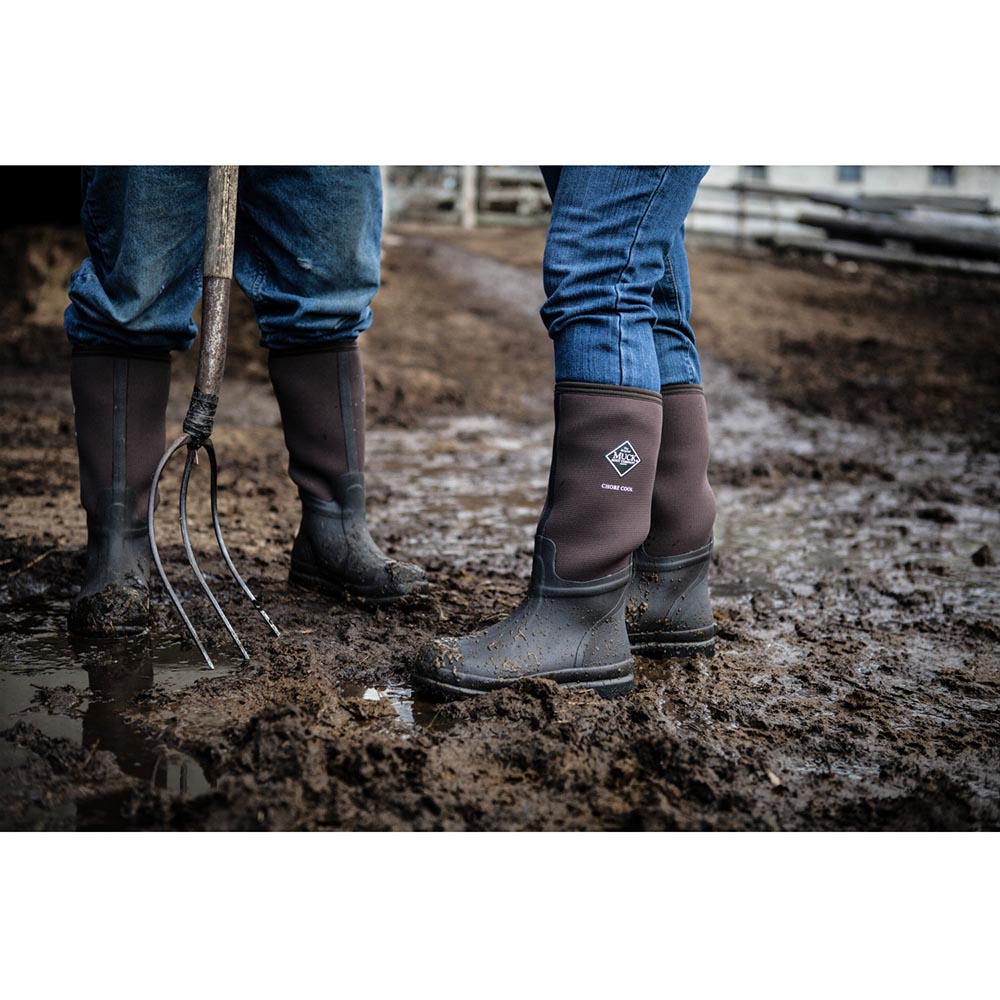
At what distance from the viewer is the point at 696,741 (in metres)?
1.67

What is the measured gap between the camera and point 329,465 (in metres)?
2.44

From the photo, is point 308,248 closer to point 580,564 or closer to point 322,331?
point 322,331

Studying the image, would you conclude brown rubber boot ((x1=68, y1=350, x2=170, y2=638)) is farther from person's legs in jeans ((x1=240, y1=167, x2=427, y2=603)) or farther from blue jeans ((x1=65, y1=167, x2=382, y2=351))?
person's legs in jeans ((x1=240, y1=167, x2=427, y2=603))

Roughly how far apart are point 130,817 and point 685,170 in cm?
129

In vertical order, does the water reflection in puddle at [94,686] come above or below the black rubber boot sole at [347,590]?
above

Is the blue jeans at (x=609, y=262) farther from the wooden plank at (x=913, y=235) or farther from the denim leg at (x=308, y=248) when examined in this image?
→ the wooden plank at (x=913, y=235)

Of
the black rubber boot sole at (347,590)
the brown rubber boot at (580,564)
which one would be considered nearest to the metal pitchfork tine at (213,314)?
the black rubber boot sole at (347,590)

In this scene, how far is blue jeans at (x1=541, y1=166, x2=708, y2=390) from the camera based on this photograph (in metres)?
1.73

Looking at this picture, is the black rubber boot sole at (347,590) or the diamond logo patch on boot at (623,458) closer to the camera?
the diamond logo patch on boot at (623,458)

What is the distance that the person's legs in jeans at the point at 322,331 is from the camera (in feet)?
7.55

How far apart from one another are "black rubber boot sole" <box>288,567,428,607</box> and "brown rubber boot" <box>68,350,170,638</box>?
354mm

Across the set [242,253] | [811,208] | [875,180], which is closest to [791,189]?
[811,208]

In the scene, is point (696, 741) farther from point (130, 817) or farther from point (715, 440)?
point (715, 440)

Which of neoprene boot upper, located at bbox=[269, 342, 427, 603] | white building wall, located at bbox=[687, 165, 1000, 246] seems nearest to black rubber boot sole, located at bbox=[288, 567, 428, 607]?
neoprene boot upper, located at bbox=[269, 342, 427, 603]
